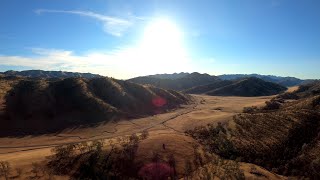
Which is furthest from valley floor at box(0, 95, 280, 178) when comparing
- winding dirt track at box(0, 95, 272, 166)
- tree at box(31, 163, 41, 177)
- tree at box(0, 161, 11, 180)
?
tree at box(0, 161, 11, 180)

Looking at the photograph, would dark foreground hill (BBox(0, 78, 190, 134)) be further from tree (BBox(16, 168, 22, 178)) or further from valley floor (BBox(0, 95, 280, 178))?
tree (BBox(16, 168, 22, 178))

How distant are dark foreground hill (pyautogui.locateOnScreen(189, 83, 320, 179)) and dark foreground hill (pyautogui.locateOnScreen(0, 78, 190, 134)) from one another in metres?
40.5

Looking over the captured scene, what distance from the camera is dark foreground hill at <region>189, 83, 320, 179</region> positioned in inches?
1374

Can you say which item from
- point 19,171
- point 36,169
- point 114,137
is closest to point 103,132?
point 114,137

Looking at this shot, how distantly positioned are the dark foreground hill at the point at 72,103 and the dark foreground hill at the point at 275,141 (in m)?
40.5

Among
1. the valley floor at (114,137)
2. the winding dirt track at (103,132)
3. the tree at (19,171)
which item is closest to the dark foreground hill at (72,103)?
the winding dirt track at (103,132)

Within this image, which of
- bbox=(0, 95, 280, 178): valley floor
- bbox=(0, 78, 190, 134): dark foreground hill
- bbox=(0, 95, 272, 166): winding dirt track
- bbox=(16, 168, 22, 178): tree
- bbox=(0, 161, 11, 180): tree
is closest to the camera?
bbox=(0, 161, 11, 180): tree

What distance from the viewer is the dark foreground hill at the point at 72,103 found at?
76438mm

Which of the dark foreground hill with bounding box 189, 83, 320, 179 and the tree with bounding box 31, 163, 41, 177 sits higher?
the dark foreground hill with bounding box 189, 83, 320, 179

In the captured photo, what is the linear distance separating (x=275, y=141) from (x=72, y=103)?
64.4 meters

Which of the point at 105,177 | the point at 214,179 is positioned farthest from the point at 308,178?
the point at 105,177

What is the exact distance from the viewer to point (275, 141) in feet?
134

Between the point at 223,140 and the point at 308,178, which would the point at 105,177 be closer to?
the point at 223,140

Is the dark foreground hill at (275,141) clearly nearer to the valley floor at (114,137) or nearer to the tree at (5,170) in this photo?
the valley floor at (114,137)
